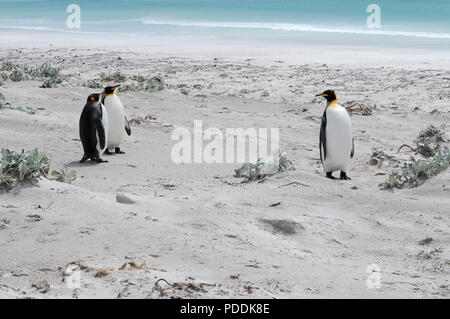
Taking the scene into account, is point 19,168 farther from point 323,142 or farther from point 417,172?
point 417,172

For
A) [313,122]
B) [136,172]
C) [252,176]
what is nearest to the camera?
[252,176]

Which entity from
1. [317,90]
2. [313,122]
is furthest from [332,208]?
[317,90]

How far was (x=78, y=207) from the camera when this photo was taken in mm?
4086

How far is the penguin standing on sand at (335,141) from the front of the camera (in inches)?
241

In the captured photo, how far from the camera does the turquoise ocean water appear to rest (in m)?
29.9

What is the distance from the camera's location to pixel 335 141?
20.2 feet

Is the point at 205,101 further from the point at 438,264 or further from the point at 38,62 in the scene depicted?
the point at 38,62

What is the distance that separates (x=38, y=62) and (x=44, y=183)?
13.1 meters

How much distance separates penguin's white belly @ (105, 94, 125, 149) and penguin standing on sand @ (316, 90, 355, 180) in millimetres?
2382

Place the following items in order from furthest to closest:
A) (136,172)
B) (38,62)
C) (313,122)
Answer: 1. (38,62)
2. (313,122)
3. (136,172)

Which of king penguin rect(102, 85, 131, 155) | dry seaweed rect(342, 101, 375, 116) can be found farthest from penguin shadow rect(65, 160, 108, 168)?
dry seaweed rect(342, 101, 375, 116)

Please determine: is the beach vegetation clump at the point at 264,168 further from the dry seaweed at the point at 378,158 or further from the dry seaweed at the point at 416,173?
the dry seaweed at the point at 378,158

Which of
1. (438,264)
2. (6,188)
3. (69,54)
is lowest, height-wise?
(438,264)

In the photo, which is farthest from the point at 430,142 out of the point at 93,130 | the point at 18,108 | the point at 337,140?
the point at 18,108
